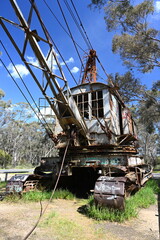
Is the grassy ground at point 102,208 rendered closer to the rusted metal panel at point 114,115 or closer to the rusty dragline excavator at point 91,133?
the rusty dragline excavator at point 91,133

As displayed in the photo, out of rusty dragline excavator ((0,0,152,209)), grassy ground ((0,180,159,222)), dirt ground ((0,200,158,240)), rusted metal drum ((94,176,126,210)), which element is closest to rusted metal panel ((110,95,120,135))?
rusty dragline excavator ((0,0,152,209))

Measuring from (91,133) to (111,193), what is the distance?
9.90 ft

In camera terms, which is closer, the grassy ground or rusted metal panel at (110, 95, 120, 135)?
the grassy ground

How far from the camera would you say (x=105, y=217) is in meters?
4.23

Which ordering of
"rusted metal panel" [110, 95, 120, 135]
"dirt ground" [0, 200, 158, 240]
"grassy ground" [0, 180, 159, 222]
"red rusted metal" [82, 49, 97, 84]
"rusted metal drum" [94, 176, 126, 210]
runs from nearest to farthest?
"dirt ground" [0, 200, 158, 240] < "grassy ground" [0, 180, 159, 222] < "rusted metal drum" [94, 176, 126, 210] < "rusted metal panel" [110, 95, 120, 135] < "red rusted metal" [82, 49, 97, 84]

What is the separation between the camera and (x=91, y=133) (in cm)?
724

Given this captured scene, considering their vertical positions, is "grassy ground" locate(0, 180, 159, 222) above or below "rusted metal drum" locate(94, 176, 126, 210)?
below

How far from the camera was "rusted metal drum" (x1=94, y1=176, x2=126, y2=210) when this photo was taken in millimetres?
4414

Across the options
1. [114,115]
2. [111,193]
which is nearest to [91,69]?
[114,115]

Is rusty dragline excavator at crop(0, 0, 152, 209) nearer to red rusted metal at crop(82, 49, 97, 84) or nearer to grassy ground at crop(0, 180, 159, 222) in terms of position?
grassy ground at crop(0, 180, 159, 222)

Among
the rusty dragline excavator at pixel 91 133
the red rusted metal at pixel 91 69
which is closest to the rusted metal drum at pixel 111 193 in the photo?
the rusty dragline excavator at pixel 91 133

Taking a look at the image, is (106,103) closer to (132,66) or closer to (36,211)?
(36,211)

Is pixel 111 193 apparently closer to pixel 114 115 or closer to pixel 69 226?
pixel 69 226

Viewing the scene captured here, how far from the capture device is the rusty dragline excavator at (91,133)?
464cm
